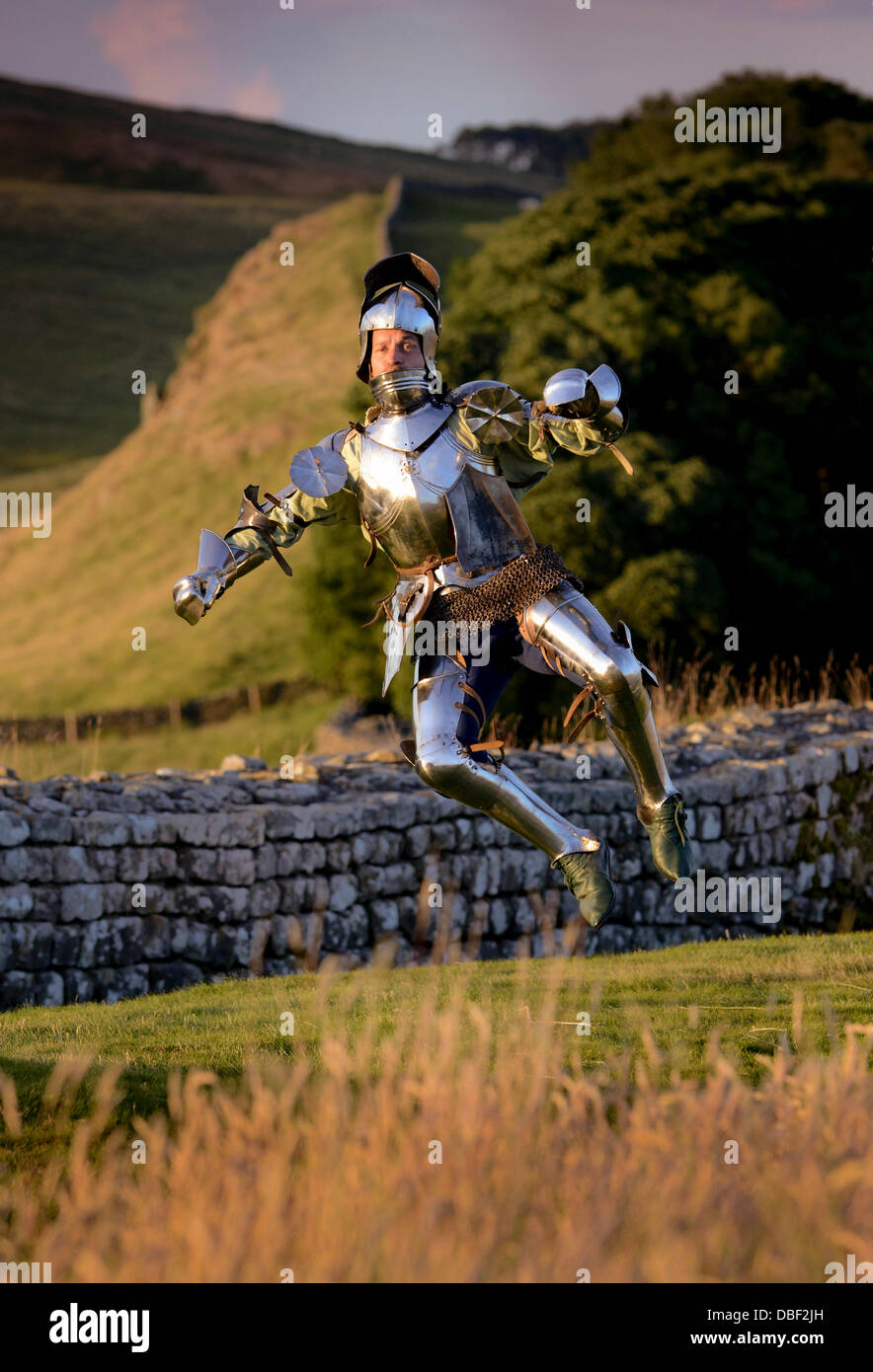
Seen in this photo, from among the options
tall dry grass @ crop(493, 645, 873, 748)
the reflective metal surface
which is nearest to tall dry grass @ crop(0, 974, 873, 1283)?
the reflective metal surface

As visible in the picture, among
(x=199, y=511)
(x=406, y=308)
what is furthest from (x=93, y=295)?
(x=406, y=308)

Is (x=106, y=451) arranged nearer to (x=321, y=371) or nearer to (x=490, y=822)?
(x=321, y=371)

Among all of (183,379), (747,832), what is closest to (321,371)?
(183,379)

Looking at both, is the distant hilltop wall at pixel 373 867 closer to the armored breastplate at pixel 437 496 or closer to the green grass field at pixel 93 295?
the armored breastplate at pixel 437 496

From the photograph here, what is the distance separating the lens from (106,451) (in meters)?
55.1

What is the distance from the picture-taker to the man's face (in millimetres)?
5496

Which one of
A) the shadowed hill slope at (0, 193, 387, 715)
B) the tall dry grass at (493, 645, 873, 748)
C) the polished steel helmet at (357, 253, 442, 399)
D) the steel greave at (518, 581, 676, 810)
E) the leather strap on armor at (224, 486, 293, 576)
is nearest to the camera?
the steel greave at (518, 581, 676, 810)

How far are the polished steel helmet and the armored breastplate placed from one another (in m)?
0.15

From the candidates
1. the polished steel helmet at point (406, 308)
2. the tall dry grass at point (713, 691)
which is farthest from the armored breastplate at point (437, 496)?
the tall dry grass at point (713, 691)

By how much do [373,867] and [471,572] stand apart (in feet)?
12.0

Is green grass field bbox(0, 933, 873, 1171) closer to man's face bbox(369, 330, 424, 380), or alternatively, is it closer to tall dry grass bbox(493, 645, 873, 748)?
man's face bbox(369, 330, 424, 380)

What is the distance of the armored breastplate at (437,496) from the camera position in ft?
17.7

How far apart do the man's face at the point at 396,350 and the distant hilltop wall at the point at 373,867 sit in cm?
337
